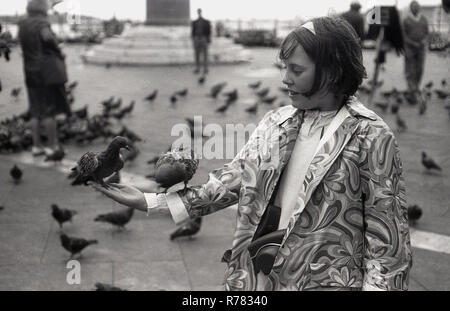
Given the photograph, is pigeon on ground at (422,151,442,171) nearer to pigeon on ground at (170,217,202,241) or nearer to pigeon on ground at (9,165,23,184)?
pigeon on ground at (170,217,202,241)

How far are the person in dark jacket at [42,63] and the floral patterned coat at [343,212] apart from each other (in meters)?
6.03

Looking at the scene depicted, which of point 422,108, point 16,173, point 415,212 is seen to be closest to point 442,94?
point 422,108

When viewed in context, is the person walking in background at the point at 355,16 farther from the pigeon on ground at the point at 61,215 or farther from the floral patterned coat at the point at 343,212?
the floral patterned coat at the point at 343,212

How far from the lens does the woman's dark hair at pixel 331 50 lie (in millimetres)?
1821

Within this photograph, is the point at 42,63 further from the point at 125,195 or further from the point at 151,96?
the point at 125,195

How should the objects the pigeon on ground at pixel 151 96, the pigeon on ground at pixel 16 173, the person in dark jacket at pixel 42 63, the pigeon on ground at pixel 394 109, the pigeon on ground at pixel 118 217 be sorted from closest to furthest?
1. the pigeon on ground at pixel 118 217
2. the pigeon on ground at pixel 16 173
3. the person in dark jacket at pixel 42 63
4. the pigeon on ground at pixel 394 109
5. the pigeon on ground at pixel 151 96

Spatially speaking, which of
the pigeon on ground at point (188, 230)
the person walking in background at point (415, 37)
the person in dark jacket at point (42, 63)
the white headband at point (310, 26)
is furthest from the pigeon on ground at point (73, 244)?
the person walking in background at point (415, 37)

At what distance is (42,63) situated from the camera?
24.8 ft

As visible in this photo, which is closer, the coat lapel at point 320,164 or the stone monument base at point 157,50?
the coat lapel at point 320,164

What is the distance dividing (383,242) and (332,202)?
181 mm

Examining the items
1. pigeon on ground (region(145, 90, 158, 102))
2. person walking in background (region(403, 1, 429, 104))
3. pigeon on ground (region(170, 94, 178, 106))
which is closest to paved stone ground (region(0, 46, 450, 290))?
pigeon on ground (region(170, 94, 178, 106))

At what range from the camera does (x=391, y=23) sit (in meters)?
8.90

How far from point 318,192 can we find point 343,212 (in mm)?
91
